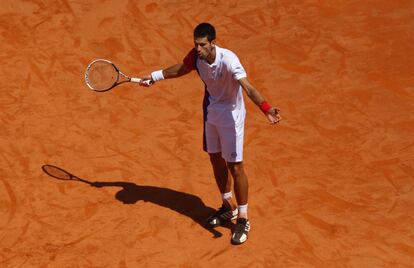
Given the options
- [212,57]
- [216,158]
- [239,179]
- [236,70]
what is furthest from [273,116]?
[216,158]

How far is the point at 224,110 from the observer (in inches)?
275

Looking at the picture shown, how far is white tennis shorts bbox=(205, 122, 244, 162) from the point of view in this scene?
278 inches

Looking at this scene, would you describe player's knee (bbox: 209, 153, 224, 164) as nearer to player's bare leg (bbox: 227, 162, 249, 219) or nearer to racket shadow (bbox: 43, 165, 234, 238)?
player's bare leg (bbox: 227, 162, 249, 219)

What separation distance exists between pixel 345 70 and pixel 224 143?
4.35m

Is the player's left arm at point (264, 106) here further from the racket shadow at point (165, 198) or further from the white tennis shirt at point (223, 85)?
the racket shadow at point (165, 198)

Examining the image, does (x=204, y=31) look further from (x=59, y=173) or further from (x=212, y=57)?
(x=59, y=173)

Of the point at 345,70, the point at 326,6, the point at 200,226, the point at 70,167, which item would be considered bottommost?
the point at 200,226

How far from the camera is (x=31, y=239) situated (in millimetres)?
7496

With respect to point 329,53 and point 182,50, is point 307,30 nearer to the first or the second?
point 329,53

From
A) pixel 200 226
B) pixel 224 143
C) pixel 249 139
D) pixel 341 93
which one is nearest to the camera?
pixel 224 143

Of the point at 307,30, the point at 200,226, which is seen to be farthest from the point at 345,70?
the point at 200,226

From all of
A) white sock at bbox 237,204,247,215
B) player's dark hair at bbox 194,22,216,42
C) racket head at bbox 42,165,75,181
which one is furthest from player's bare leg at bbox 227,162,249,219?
racket head at bbox 42,165,75,181

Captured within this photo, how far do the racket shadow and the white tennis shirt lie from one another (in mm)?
1325

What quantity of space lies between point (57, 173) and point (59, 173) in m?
0.02
